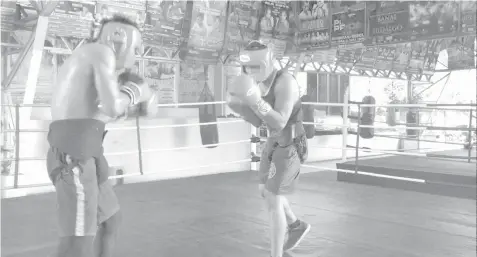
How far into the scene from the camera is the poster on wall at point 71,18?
13.7 feet

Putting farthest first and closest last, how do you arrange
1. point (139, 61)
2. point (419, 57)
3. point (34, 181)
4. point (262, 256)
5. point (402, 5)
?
point (419, 57) → point (139, 61) → point (402, 5) → point (34, 181) → point (262, 256)

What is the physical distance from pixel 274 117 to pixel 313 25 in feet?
13.8

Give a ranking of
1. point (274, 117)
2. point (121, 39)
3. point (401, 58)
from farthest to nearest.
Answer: point (401, 58) → point (274, 117) → point (121, 39)

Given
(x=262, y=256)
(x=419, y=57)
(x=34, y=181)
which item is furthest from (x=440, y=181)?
(x=419, y=57)

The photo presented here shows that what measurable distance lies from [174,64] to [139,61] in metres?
0.47

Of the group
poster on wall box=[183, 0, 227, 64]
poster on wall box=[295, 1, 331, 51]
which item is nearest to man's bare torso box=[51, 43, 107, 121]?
poster on wall box=[183, 0, 227, 64]

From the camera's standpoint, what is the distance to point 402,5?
499 cm

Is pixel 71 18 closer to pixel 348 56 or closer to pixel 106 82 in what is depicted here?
pixel 106 82

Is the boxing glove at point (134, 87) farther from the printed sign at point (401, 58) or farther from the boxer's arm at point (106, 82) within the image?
the printed sign at point (401, 58)

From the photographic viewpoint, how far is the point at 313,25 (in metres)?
5.79

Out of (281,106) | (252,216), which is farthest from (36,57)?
(281,106)

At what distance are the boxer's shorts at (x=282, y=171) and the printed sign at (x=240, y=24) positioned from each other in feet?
11.4

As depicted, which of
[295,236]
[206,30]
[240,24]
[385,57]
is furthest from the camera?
[385,57]

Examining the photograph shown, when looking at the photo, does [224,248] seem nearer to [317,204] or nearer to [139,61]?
[317,204]
